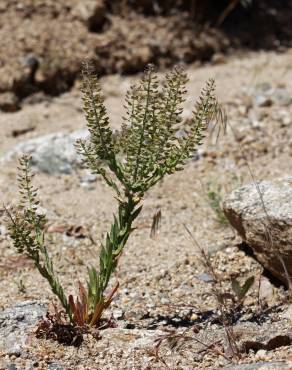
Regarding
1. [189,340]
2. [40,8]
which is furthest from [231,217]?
[40,8]

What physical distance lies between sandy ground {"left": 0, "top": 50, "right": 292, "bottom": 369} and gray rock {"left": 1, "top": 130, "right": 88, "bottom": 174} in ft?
0.37

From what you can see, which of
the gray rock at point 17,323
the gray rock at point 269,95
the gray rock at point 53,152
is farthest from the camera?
the gray rock at point 269,95

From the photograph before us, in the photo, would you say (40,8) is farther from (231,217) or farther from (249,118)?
(231,217)

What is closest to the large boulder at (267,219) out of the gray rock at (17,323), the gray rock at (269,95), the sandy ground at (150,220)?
the sandy ground at (150,220)

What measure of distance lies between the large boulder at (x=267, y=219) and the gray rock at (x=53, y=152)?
1.85m

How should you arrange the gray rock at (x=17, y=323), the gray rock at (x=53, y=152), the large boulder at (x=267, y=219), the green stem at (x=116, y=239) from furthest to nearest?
the gray rock at (x=53, y=152), the large boulder at (x=267, y=219), the green stem at (x=116, y=239), the gray rock at (x=17, y=323)

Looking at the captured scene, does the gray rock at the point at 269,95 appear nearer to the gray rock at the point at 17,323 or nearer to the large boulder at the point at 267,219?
the large boulder at the point at 267,219

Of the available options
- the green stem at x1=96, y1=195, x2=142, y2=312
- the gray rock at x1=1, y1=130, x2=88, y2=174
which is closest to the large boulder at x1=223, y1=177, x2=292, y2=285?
the green stem at x1=96, y1=195, x2=142, y2=312

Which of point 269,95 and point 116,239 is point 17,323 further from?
point 269,95

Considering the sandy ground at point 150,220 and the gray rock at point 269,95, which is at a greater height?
the gray rock at point 269,95

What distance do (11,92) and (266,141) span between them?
2339 millimetres

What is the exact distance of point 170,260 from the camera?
4.02 m

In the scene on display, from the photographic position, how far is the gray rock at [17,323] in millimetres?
3012

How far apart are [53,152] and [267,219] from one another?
2.31m
